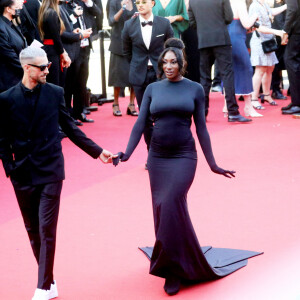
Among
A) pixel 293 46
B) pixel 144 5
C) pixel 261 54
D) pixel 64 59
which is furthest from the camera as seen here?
pixel 261 54

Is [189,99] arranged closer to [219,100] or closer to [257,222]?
[257,222]

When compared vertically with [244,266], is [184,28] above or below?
above

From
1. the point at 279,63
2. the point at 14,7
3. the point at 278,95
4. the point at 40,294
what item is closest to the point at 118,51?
the point at 279,63

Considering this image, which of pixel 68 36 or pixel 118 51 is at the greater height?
pixel 68 36

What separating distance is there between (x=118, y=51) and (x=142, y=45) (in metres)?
3.87

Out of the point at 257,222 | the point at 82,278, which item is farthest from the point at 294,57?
the point at 82,278

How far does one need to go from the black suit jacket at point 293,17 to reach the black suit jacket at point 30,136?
263 inches

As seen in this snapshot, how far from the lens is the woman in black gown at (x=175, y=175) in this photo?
4.45 meters

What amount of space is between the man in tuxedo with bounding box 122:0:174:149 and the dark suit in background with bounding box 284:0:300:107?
125 inches

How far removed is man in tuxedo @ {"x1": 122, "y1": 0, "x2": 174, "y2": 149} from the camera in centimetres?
766

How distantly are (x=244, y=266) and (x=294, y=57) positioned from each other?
641cm

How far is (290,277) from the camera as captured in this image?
450 cm

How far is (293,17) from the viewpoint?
10.3m

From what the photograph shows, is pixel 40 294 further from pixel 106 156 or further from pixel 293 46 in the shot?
pixel 293 46
